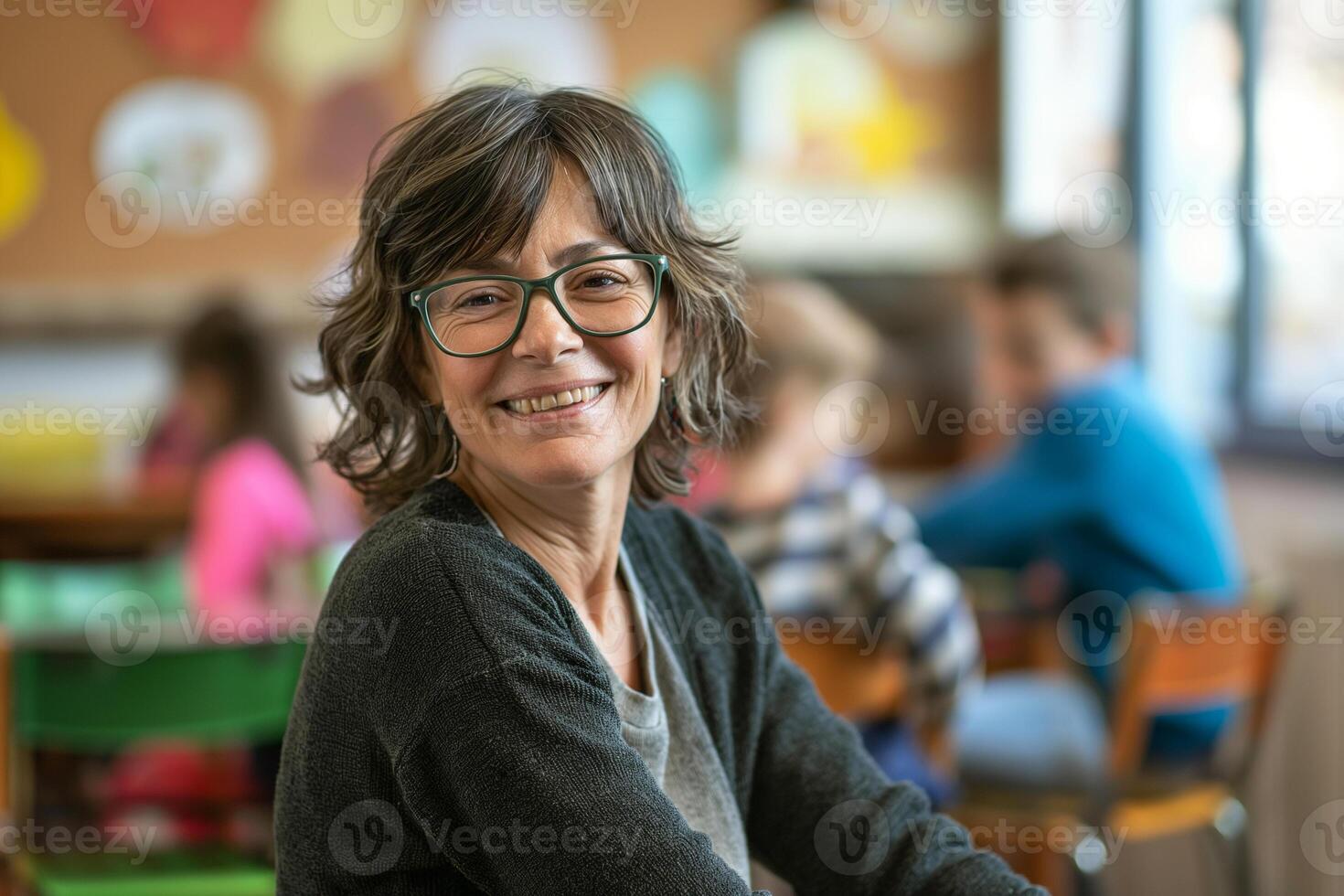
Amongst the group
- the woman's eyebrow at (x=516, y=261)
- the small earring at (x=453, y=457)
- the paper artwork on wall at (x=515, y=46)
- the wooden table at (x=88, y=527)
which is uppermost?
the paper artwork on wall at (x=515, y=46)

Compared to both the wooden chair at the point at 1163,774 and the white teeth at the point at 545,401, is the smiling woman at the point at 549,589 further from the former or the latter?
the wooden chair at the point at 1163,774

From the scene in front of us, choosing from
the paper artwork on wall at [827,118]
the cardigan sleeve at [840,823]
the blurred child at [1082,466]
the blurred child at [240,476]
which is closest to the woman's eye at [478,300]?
the cardigan sleeve at [840,823]

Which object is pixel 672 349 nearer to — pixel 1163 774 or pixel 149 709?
pixel 149 709

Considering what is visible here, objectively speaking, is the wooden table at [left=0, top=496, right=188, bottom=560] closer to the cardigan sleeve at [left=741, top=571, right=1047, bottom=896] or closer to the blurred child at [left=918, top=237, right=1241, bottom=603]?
the blurred child at [left=918, top=237, right=1241, bottom=603]

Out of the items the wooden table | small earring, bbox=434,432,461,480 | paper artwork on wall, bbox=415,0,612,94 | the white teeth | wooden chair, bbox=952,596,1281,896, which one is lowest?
wooden chair, bbox=952,596,1281,896

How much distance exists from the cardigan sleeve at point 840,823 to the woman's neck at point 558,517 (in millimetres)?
163

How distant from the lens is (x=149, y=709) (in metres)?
1.79

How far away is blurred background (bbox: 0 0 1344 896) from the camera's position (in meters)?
2.07

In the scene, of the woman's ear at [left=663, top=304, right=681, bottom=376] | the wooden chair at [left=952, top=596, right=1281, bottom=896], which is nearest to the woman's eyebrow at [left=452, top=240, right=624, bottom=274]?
the woman's ear at [left=663, top=304, right=681, bottom=376]

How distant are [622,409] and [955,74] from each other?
4245 millimetres

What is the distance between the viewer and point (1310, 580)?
2658mm

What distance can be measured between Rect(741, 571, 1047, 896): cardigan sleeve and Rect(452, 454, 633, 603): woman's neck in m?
0.16

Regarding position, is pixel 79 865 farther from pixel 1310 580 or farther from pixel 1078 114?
pixel 1078 114

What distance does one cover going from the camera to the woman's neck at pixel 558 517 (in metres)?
0.97
